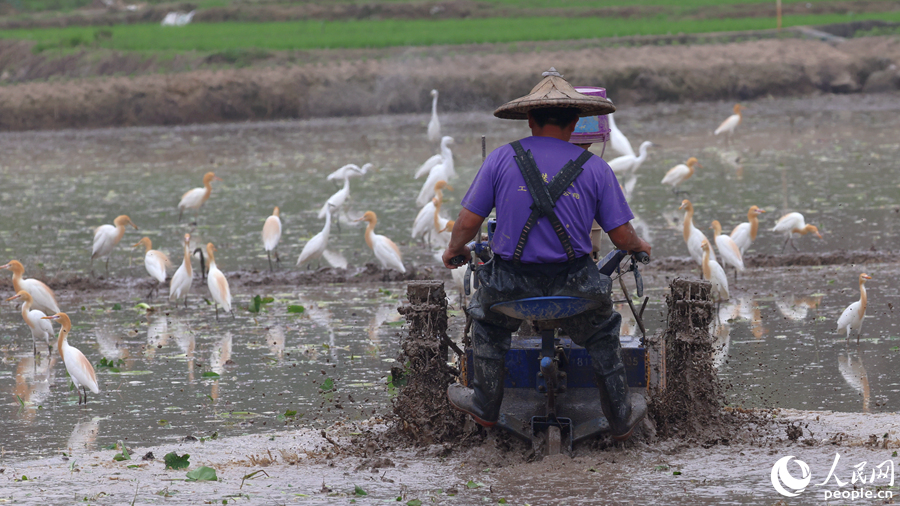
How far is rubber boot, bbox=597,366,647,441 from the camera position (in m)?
5.33

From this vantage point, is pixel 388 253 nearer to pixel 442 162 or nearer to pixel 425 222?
pixel 425 222

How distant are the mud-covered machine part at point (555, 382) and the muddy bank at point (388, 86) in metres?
23.5

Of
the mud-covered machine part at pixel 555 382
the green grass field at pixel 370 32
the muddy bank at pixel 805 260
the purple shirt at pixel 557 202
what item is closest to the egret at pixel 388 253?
the muddy bank at pixel 805 260

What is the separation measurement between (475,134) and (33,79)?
16.0 metres

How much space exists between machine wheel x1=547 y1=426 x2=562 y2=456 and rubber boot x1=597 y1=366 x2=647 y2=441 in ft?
0.90

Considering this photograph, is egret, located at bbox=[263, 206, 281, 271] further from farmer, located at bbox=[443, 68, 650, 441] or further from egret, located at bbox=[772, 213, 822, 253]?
farmer, located at bbox=[443, 68, 650, 441]

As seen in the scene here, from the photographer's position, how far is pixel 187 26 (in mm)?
42375

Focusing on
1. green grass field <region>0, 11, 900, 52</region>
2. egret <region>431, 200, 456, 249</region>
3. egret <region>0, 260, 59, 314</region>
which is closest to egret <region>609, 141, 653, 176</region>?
egret <region>431, 200, 456, 249</region>

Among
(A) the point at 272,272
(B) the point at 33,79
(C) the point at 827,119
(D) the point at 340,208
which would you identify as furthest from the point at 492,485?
(B) the point at 33,79

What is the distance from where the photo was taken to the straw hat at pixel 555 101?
5.19m

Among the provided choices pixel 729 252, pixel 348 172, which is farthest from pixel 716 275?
pixel 348 172

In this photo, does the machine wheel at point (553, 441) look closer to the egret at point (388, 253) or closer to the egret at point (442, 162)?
the egret at point (388, 253)

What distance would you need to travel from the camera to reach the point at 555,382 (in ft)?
17.9

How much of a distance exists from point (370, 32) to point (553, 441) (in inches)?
1327
